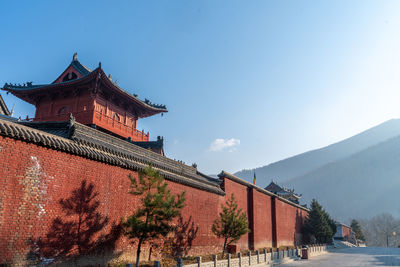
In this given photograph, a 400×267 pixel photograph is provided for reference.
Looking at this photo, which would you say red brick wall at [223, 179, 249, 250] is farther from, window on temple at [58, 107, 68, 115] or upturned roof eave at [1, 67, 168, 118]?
window on temple at [58, 107, 68, 115]

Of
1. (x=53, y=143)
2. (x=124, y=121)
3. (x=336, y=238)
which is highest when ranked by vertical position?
(x=124, y=121)

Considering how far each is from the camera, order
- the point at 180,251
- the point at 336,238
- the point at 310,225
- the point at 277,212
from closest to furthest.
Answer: the point at 180,251, the point at 277,212, the point at 310,225, the point at 336,238

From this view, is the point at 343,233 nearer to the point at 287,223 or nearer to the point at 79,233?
the point at 287,223

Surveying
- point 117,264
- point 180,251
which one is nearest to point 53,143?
point 117,264

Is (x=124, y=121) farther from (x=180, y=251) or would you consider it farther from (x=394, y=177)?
(x=394, y=177)

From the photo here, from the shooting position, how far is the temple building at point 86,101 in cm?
1720

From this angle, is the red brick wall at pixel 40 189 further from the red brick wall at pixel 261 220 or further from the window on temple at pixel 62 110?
the red brick wall at pixel 261 220

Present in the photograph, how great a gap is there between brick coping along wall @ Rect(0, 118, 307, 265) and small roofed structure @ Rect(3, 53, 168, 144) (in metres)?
4.74

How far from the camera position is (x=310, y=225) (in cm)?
3412

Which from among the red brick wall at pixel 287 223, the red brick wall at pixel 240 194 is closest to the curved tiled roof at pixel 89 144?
the red brick wall at pixel 240 194

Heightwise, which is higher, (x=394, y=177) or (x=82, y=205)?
(x=394, y=177)

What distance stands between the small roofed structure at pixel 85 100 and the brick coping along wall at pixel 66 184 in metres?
4.74

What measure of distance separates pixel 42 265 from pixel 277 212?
21133mm

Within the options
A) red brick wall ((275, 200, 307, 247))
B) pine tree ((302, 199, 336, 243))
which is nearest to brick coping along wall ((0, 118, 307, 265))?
red brick wall ((275, 200, 307, 247))
